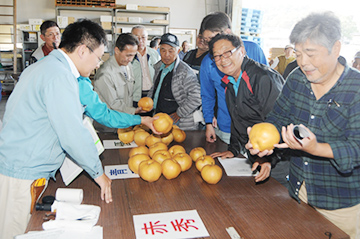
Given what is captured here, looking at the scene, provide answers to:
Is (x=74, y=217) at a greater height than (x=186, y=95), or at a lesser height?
lesser

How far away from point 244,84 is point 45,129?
4.46 ft

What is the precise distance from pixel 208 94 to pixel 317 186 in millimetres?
1632

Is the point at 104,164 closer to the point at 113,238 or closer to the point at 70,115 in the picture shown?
the point at 70,115

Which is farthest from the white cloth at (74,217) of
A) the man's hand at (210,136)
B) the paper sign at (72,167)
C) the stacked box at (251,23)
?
the stacked box at (251,23)

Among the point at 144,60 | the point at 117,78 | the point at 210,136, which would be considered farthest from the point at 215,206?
the point at 144,60

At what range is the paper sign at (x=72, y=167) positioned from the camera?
1630mm

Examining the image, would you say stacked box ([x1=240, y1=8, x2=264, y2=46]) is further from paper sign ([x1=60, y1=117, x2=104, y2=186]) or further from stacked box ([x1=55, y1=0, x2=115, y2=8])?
paper sign ([x1=60, y1=117, x2=104, y2=186])

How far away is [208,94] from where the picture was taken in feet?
9.89

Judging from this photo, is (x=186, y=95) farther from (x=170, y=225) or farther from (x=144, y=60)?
(x=170, y=225)

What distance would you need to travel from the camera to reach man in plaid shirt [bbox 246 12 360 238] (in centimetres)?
137

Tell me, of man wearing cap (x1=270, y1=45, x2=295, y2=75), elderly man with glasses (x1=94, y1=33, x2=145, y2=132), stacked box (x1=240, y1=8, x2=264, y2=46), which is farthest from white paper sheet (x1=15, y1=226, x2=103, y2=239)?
stacked box (x1=240, y1=8, x2=264, y2=46)

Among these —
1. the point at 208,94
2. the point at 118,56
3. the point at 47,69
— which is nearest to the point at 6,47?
the point at 118,56

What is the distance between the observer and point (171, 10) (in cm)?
985

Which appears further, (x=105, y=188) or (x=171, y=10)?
(x=171, y=10)
